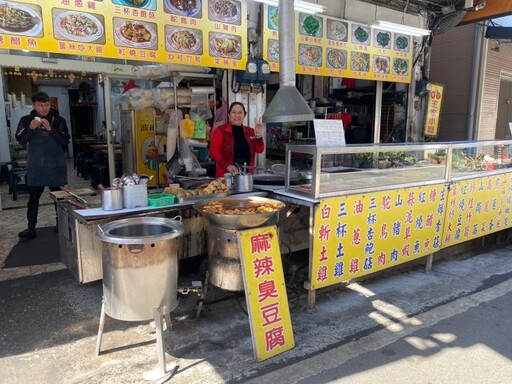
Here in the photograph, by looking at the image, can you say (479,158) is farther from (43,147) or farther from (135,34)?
(43,147)

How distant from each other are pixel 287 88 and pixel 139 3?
206 centimetres

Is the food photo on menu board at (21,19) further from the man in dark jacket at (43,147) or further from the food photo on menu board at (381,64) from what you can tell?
the food photo on menu board at (381,64)

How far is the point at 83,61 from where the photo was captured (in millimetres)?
8609

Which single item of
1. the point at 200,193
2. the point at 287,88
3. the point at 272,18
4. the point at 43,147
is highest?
the point at 272,18

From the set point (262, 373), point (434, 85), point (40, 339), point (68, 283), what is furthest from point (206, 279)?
point (434, 85)

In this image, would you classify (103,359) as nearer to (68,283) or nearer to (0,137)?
(68,283)

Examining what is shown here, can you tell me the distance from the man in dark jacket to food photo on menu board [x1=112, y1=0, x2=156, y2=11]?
5.51 ft

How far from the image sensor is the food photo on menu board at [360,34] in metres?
7.12

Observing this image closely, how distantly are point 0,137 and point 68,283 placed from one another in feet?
25.2

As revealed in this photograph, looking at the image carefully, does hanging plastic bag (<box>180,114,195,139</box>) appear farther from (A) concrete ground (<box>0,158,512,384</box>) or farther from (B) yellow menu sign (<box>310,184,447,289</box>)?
(B) yellow menu sign (<box>310,184,447,289</box>)

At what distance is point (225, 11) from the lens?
17.5 feet

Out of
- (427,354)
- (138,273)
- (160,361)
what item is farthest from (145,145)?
(427,354)

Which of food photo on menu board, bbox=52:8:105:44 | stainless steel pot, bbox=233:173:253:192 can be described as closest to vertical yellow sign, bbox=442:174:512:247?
stainless steel pot, bbox=233:173:253:192

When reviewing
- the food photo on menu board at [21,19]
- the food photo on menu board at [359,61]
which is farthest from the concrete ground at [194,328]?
the food photo on menu board at [359,61]
